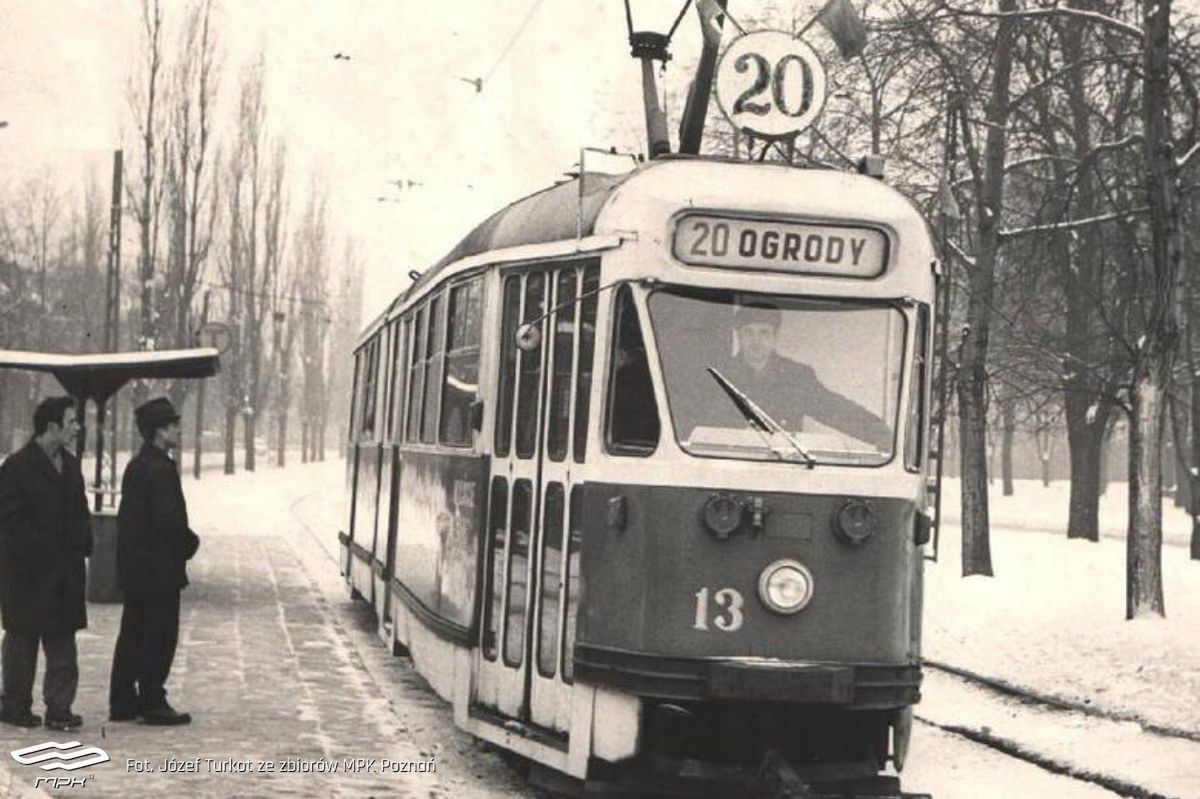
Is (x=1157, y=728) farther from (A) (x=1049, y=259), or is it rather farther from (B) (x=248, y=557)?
(B) (x=248, y=557)

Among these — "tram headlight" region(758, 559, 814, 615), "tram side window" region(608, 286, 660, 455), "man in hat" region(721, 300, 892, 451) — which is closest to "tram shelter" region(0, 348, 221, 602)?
"tram side window" region(608, 286, 660, 455)

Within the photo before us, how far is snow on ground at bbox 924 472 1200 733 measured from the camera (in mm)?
12961

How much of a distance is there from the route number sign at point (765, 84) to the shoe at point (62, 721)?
471 centimetres

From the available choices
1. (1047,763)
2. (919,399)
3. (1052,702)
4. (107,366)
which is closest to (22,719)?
(919,399)

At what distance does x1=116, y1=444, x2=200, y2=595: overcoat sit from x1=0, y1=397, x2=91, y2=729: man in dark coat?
0.95 ft

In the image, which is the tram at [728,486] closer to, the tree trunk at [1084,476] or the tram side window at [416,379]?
the tram side window at [416,379]

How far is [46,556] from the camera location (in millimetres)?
9492

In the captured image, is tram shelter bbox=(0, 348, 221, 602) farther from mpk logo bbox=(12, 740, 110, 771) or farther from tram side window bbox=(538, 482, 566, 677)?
tram side window bbox=(538, 482, 566, 677)

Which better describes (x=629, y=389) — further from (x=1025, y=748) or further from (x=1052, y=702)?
(x=1052, y=702)

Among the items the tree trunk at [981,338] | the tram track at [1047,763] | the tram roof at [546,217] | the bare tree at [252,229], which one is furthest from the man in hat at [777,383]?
the bare tree at [252,229]

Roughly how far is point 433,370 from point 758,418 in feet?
12.2

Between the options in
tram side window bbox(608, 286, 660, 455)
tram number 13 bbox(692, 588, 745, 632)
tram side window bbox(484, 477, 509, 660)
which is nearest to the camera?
tram number 13 bbox(692, 588, 745, 632)

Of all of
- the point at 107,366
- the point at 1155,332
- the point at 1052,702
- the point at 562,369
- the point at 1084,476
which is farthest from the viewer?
the point at 1084,476

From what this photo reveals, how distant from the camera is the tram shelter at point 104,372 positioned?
55.3 feet
